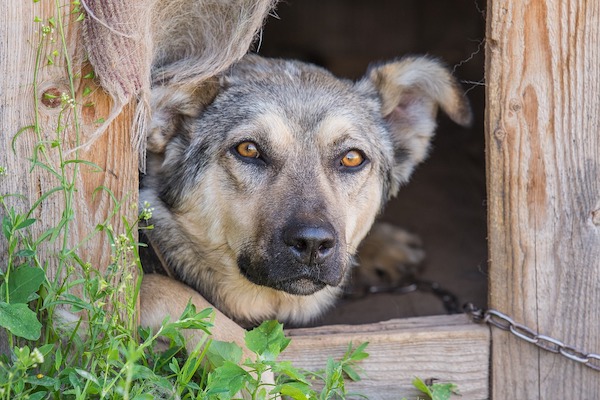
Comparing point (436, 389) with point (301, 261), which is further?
point (436, 389)

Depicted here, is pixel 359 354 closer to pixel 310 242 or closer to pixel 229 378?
pixel 310 242

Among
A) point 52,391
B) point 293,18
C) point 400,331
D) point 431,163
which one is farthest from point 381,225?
point 52,391

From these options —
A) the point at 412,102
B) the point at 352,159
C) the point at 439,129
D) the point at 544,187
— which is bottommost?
the point at 544,187

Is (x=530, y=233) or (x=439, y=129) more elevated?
(x=439, y=129)

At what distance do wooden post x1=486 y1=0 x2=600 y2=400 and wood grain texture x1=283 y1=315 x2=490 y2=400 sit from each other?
0.33ft

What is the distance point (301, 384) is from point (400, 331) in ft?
2.60

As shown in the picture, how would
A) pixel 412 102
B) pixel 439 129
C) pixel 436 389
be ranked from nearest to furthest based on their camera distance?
pixel 436 389, pixel 412 102, pixel 439 129

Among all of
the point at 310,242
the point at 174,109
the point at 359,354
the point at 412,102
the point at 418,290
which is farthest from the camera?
the point at 418,290

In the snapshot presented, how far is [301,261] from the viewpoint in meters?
2.86

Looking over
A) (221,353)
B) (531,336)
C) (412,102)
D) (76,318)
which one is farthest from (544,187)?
(76,318)

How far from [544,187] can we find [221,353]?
5.09 ft

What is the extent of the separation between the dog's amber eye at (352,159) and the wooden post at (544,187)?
0.59 m

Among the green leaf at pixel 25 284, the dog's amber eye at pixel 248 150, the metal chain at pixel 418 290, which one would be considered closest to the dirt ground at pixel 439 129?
the metal chain at pixel 418 290

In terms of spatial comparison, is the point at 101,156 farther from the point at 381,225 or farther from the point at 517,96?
the point at 381,225
